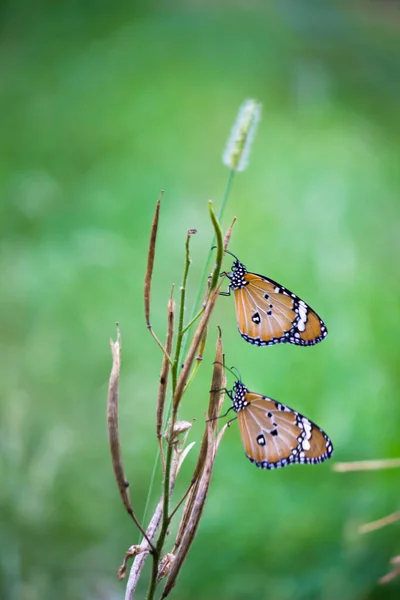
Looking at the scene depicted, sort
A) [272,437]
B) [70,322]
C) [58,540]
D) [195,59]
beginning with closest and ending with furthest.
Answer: [272,437] < [58,540] < [70,322] < [195,59]

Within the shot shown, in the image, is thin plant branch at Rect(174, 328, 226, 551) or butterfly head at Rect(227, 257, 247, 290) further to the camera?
butterfly head at Rect(227, 257, 247, 290)

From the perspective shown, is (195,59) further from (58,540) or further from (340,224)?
(58,540)

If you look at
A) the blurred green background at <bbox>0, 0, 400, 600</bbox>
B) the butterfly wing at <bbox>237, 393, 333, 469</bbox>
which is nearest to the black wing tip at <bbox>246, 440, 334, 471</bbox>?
the butterfly wing at <bbox>237, 393, 333, 469</bbox>

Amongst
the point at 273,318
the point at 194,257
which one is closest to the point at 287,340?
the point at 273,318

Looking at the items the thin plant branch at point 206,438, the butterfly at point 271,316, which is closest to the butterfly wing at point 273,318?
the butterfly at point 271,316

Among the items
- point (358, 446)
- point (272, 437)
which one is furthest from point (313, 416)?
point (272, 437)

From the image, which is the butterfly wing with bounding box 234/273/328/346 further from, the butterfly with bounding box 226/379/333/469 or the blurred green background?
the blurred green background
